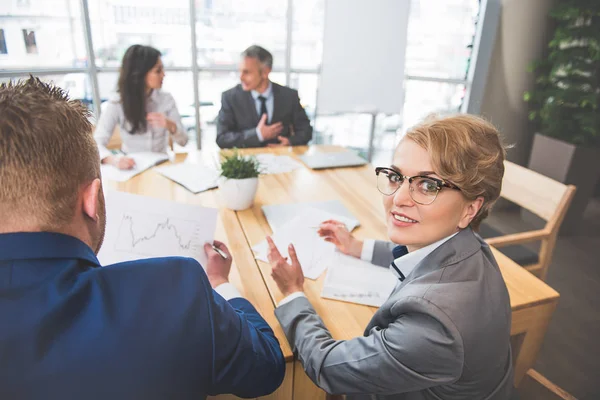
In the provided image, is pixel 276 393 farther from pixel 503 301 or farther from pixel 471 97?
pixel 471 97

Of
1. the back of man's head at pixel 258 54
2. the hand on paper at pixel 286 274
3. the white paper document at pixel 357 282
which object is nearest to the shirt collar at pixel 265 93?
the back of man's head at pixel 258 54

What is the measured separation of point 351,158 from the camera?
2.41 meters

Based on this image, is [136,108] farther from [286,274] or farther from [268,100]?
[286,274]

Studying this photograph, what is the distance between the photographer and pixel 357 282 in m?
1.25

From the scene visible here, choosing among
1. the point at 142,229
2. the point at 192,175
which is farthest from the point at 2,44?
the point at 142,229

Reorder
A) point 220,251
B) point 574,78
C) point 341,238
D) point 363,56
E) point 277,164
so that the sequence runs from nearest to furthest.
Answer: point 220,251, point 341,238, point 277,164, point 574,78, point 363,56

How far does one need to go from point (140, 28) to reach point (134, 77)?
1798mm

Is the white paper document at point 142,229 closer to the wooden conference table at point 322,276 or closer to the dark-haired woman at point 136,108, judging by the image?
the wooden conference table at point 322,276

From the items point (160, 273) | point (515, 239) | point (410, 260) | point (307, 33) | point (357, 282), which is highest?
point (307, 33)

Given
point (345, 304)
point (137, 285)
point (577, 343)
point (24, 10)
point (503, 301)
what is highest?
point (24, 10)

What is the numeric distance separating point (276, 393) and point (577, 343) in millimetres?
2005

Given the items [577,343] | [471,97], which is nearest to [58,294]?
[577,343]

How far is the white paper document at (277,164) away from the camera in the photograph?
7.18 feet

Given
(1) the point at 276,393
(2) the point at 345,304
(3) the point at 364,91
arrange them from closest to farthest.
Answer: (1) the point at 276,393
(2) the point at 345,304
(3) the point at 364,91
